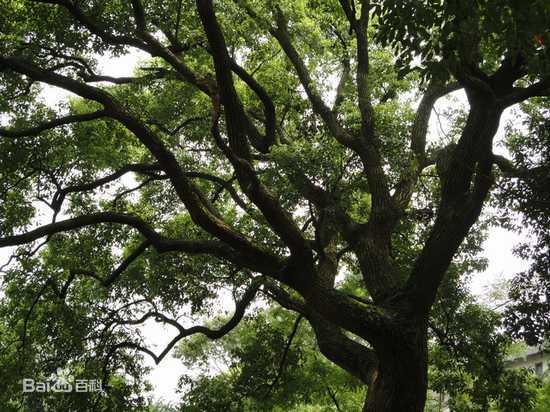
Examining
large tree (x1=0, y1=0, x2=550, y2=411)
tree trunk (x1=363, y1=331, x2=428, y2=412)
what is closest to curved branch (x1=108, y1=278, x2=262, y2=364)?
large tree (x1=0, y1=0, x2=550, y2=411)

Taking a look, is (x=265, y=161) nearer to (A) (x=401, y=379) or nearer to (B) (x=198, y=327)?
(B) (x=198, y=327)

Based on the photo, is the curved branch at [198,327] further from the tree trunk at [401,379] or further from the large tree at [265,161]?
the tree trunk at [401,379]

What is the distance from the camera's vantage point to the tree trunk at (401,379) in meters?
6.35

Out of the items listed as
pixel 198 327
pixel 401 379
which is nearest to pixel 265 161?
pixel 198 327

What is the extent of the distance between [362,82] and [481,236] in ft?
15.5

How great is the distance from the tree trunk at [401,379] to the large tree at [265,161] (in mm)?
26

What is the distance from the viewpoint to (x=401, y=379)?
252 inches

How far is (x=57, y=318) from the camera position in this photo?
10.2m

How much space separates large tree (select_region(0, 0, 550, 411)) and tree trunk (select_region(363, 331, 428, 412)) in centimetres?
3

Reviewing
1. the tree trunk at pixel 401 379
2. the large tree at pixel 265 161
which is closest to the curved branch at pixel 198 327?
the large tree at pixel 265 161

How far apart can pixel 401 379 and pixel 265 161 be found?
516 cm

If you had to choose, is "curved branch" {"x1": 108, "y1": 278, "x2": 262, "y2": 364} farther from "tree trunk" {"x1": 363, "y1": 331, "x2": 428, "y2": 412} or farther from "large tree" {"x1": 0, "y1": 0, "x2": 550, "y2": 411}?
"tree trunk" {"x1": 363, "y1": 331, "x2": 428, "y2": 412}

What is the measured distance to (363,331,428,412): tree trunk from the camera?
250 inches

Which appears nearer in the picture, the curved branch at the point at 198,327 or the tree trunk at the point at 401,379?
the tree trunk at the point at 401,379
